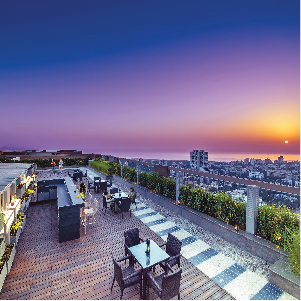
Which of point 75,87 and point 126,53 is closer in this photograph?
point 126,53

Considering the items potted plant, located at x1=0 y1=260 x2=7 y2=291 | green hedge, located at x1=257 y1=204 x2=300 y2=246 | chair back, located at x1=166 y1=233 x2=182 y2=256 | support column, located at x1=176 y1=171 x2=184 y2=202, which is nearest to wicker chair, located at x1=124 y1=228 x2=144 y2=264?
chair back, located at x1=166 y1=233 x2=182 y2=256

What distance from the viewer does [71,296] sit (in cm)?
337

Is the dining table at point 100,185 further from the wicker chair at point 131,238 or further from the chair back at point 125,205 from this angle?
the wicker chair at point 131,238

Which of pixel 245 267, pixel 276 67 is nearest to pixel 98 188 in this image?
pixel 245 267

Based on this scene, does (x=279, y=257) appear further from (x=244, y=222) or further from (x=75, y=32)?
(x=75, y=32)

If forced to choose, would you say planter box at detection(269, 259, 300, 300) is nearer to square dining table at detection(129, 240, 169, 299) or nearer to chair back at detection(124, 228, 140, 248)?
square dining table at detection(129, 240, 169, 299)

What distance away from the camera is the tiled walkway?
348 cm

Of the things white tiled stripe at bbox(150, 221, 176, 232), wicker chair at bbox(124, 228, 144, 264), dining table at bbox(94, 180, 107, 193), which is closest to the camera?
wicker chair at bbox(124, 228, 144, 264)

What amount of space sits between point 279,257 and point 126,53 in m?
14.9

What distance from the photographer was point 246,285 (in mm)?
3693

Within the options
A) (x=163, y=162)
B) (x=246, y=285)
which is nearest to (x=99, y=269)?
(x=246, y=285)

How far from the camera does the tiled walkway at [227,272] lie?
3.48m

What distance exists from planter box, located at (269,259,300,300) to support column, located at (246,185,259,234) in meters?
1.04

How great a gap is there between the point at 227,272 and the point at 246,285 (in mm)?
459
